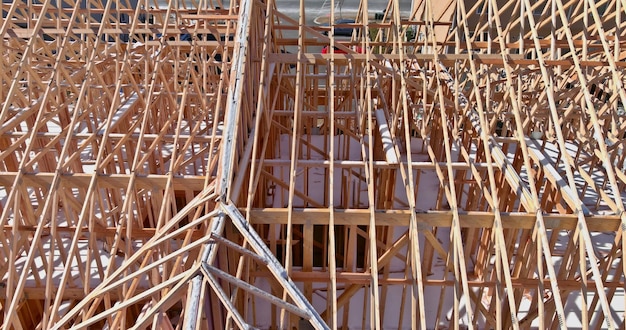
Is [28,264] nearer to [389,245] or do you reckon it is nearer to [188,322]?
[188,322]

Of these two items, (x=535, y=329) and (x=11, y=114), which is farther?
(x=11, y=114)

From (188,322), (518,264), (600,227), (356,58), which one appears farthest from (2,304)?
(600,227)

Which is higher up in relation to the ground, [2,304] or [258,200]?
[258,200]

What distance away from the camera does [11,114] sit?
707 centimetres

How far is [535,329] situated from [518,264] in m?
1.06

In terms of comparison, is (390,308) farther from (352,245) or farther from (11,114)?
(11,114)

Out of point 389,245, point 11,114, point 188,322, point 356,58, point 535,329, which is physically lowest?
point 535,329

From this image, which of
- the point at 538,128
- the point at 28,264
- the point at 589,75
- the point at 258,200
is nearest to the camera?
the point at 28,264

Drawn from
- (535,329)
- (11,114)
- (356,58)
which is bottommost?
(535,329)

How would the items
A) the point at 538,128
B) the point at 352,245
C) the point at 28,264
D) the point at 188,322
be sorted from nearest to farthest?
the point at 188,322 < the point at 28,264 < the point at 352,245 < the point at 538,128

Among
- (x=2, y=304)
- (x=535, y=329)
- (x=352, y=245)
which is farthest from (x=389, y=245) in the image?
(x=2, y=304)

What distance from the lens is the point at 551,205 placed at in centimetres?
741

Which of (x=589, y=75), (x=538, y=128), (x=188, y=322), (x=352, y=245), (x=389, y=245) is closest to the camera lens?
(x=188, y=322)

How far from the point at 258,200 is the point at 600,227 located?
15.2ft
